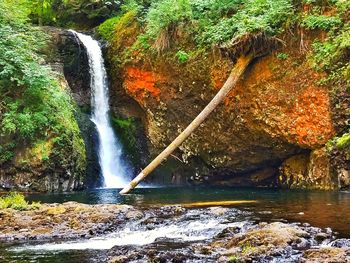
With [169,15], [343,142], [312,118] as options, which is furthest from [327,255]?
[169,15]

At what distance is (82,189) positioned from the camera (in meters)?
21.2

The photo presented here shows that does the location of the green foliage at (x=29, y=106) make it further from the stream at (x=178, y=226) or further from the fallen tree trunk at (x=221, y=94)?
the stream at (x=178, y=226)

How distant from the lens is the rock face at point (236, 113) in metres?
18.8

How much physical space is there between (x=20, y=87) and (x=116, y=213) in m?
10.8

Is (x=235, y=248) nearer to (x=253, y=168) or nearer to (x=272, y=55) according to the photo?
(x=272, y=55)

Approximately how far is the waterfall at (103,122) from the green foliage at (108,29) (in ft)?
2.16

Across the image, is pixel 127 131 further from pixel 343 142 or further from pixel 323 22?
pixel 343 142

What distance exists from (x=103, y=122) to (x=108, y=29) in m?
5.24

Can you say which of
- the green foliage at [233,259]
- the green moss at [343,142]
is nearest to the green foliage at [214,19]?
the green moss at [343,142]

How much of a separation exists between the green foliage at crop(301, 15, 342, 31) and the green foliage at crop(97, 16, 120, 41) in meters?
11.2

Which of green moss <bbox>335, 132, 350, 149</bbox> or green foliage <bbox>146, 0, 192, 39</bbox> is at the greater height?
green foliage <bbox>146, 0, 192, 39</bbox>

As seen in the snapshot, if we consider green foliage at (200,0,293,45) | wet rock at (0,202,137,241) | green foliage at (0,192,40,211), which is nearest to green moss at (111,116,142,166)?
green foliage at (200,0,293,45)

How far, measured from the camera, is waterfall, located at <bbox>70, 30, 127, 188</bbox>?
2362 centimetres

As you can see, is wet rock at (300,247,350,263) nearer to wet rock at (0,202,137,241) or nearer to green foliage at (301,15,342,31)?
wet rock at (0,202,137,241)
